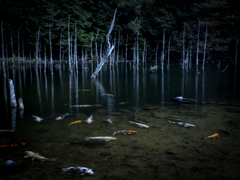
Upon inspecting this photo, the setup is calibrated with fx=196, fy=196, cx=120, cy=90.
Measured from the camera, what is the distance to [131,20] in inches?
1842

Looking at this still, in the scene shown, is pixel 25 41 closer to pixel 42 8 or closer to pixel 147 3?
pixel 42 8

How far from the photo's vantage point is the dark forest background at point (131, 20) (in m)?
40.7

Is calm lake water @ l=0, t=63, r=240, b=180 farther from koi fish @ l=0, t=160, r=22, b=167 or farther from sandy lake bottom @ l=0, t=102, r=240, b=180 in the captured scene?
koi fish @ l=0, t=160, r=22, b=167

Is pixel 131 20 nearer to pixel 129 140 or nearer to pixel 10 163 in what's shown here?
pixel 129 140

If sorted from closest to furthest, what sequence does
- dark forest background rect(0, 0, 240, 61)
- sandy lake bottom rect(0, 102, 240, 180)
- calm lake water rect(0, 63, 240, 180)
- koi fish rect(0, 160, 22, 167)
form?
sandy lake bottom rect(0, 102, 240, 180), calm lake water rect(0, 63, 240, 180), koi fish rect(0, 160, 22, 167), dark forest background rect(0, 0, 240, 61)

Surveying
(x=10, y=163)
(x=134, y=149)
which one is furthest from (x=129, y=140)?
(x=10, y=163)

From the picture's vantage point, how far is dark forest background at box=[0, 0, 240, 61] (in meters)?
40.7

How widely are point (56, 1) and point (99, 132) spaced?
47127 millimetres

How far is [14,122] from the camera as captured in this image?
33.1ft

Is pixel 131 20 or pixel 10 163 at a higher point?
pixel 131 20

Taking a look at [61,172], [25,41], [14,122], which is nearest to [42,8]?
[25,41]

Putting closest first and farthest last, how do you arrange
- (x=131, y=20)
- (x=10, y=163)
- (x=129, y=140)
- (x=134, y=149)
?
1. (x=10, y=163)
2. (x=134, y=149)
3. (x=129, y=140)
4. (x=131, y=20)

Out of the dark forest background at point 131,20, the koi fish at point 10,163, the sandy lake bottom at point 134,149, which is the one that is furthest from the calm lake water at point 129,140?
the dark forest background at point 131,20

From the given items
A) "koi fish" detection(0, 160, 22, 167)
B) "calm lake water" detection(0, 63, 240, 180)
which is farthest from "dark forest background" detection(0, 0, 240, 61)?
"koi fish" detection(0, 160, 22, 167)
